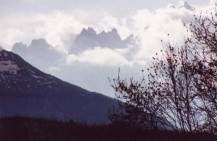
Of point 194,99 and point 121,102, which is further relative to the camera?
point 121,102

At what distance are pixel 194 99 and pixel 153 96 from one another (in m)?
3.02

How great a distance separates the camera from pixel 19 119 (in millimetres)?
16891

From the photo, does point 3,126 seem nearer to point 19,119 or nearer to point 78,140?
point 19,119

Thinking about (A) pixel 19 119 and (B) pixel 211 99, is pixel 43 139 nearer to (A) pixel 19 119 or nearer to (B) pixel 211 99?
(A) pixel 19 119

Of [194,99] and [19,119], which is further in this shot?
[194,99]

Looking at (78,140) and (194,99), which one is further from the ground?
(194,99)

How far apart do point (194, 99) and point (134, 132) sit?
10.4 m

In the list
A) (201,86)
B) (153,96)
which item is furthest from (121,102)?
(201,86)

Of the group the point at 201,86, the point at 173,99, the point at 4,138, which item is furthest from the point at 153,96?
the point at 4,138

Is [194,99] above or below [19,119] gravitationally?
above

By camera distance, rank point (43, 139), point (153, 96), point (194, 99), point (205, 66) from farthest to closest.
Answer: point (153, 96) < point (194, 99) < point (205, 66) < point (43, 139)

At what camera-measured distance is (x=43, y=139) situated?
15977 millimetres

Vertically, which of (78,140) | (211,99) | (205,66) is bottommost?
(78,140)

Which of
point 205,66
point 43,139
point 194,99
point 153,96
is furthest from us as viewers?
point 153,96
